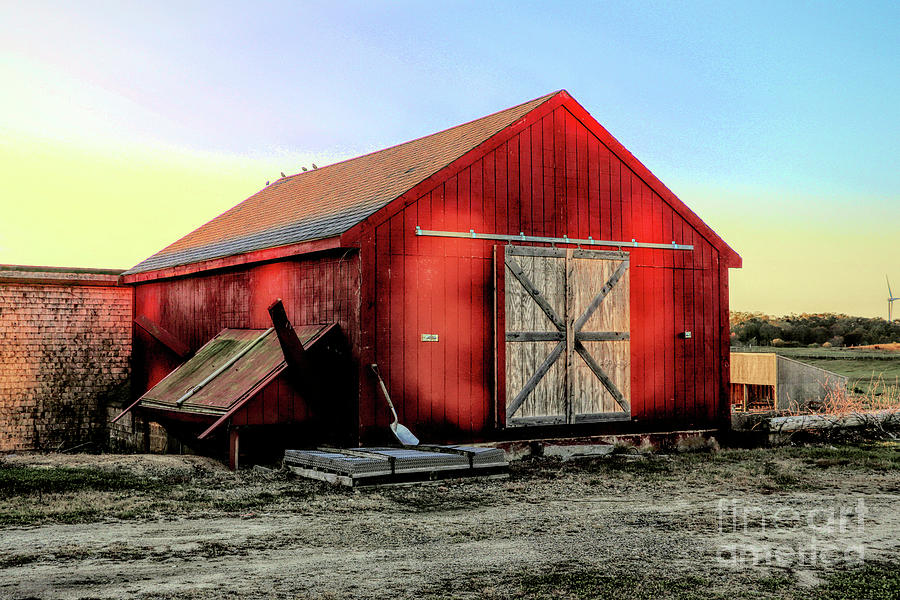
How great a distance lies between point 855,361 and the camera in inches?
1635

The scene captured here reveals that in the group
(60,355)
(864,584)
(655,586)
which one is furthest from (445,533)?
(60,355)

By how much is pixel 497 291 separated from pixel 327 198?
15.0 ft

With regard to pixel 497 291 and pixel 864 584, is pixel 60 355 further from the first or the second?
pixel 864 584

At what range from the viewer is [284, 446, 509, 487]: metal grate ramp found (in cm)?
1072

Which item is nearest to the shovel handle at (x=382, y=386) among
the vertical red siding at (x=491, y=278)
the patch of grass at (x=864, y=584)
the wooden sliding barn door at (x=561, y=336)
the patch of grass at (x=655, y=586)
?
the vertical red siding at (x=491, y=278)

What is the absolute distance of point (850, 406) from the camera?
17422 mm

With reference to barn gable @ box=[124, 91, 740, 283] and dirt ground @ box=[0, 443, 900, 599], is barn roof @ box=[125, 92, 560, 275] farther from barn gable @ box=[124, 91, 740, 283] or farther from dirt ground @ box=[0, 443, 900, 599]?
dirt ground @ box=[0, 443, 900, 599]

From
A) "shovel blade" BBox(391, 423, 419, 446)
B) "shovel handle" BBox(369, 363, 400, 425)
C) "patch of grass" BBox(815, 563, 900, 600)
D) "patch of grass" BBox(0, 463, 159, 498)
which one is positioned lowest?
"patch of grass" BBox(815, 563, 900, 600)

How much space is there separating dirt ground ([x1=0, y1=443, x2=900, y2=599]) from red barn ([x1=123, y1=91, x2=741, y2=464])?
5.04 ft

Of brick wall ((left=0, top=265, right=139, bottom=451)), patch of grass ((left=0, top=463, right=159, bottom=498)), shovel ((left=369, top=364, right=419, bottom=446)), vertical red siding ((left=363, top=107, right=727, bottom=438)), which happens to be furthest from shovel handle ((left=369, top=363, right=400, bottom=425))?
brick wall ((left=0, top=265, right=139, bottom=451))

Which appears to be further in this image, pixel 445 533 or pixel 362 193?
pixel 362 193

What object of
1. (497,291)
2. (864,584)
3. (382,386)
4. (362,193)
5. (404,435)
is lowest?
(864,584)

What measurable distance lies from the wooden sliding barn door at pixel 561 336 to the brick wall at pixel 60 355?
9846mm

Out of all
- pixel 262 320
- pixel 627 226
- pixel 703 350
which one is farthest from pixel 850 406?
pixel 262 320
